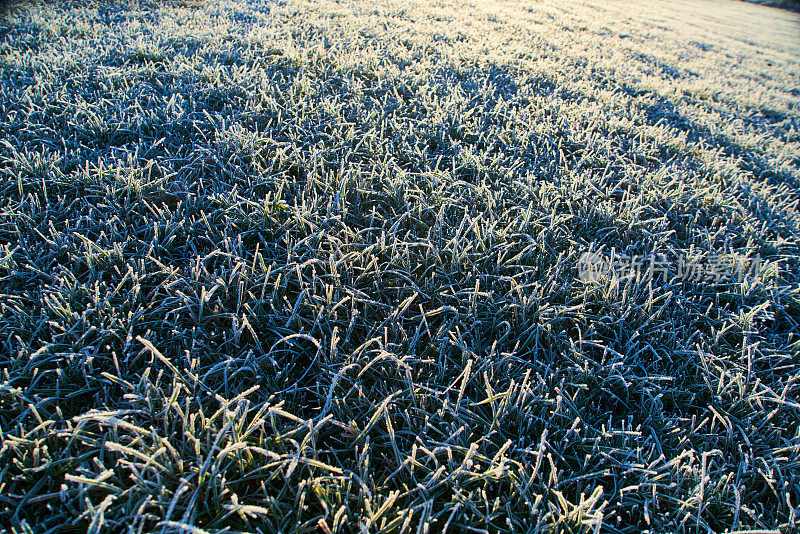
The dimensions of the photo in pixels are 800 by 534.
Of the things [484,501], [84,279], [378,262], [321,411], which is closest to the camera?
[484,501]

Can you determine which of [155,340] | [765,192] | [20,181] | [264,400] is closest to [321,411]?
[264,400]

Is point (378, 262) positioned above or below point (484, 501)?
above

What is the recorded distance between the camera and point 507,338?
1709mm

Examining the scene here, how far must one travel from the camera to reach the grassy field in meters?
1.16

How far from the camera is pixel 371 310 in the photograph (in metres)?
1.71

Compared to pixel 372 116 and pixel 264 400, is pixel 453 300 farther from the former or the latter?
pixel 372 116

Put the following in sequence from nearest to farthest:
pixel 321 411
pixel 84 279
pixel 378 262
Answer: pixel 321 411 < pixel 84 279 < pixel 378 262

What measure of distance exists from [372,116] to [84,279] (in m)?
2.22

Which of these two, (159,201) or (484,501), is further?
(159,201)

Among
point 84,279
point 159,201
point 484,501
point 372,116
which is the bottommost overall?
point 484,501

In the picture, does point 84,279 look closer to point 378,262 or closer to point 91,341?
point 91,341

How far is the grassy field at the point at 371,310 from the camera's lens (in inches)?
45.6
